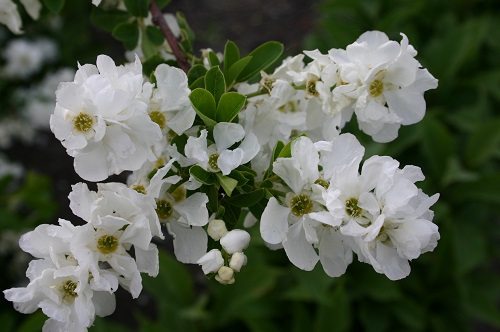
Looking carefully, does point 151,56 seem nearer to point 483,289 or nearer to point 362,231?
point 362,231

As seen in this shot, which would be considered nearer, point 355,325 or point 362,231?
point 362,231

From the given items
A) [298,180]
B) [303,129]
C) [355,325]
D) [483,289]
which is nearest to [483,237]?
[483,289]

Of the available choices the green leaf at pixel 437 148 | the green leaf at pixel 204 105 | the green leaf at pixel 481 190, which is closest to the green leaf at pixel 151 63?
the green leaf at pixel 204 105

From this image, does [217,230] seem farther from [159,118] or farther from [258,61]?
[258,61]

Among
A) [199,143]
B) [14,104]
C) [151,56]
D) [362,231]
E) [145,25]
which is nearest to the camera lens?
[362,231]

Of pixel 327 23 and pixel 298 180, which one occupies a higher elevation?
pixel 298 180

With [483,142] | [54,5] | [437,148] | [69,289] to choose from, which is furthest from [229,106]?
[483,142]

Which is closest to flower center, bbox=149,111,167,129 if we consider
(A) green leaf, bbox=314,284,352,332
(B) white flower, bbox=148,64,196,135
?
(B) white flower, bbox=148,64,196,135

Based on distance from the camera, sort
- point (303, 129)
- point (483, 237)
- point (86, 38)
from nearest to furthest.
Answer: point (303, 129) < point (483, 237) < point (86, 38)
